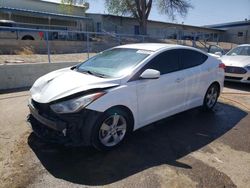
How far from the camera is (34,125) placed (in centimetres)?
390

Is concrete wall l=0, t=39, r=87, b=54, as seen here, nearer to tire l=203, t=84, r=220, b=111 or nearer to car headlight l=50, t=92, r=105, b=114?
tire l=203, t=84, r=220, b=111

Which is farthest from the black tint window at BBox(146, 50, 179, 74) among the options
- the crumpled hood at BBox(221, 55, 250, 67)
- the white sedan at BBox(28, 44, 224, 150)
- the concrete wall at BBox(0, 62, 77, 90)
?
the concrete wall at BBox(0, 62, 77, 90)

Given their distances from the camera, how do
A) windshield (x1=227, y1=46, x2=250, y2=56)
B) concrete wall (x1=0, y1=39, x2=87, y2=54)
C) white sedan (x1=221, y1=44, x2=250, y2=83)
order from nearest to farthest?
1. white sedan (x1=221, y1=44, x2=250, y2=83)
2. windshield (x1=227, y1=46, x2=250, y2=56)
3. concrete wall (x1=0, y1=39, x2=87, y2=54)

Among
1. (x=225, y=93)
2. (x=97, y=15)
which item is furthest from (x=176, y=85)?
(x=97, y=15)

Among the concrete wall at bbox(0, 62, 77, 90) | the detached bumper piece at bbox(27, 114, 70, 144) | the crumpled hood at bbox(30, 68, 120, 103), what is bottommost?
the detached bumper piece at bbox(27, 114, 70, 144)

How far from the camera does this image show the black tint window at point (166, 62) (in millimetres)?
4404

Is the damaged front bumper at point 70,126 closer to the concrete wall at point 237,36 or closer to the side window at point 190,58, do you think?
the side window at point 190,58

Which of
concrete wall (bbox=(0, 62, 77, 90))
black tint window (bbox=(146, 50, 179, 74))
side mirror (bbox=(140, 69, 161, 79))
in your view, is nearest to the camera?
side mirror (bbox=(140, 69, 161, 79))

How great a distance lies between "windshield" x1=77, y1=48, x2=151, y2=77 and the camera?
13.6 ft

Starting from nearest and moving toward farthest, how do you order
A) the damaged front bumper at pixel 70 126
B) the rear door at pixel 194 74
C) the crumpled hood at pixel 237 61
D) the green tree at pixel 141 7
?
the damaged front bumper at pixel 70 126 → the rear door at pixel 194 74 → the crumpled hood at pixel 237 61 → the green tree at pixel 141 7

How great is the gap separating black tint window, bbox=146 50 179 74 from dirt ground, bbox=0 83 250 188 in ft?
3.66

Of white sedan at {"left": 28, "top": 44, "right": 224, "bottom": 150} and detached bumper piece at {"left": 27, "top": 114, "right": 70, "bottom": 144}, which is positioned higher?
white sedan at {"left": 28, "top": 44, "right": 224, "bottom": 150}

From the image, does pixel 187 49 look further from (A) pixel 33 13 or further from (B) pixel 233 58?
(A) pixel 33 13

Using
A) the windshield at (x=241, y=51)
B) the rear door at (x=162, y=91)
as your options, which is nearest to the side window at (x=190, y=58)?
the rear door at (x=162, y=91)
